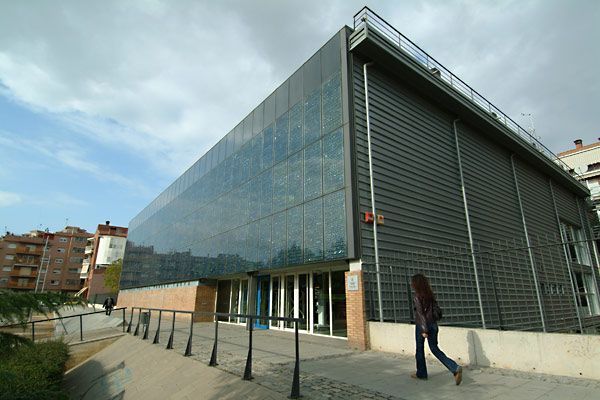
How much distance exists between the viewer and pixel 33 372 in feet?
23.0

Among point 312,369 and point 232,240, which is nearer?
point 312,369

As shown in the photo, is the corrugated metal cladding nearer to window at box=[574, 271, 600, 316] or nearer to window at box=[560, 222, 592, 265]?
window at box=[574, 271, 600, 316]

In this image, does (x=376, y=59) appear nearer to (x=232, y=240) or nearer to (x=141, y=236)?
(x=232, y=240)

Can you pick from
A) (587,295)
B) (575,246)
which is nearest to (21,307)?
(587,295)

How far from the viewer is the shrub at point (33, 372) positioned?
3.33 metres

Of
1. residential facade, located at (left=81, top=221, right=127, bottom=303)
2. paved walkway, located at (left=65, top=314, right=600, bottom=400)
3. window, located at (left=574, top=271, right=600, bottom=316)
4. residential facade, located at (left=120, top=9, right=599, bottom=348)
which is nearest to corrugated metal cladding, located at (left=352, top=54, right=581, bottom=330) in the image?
residential facade, located at (left=120, top=9, right=599, bottom=348)

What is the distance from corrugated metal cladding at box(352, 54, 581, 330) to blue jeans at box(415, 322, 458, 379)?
10.2 ft

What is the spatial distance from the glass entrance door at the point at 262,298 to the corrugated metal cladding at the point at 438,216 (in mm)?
6786

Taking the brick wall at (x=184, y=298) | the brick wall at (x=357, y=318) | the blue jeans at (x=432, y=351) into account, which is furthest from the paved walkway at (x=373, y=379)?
the brick wall at (x=184, y=298)

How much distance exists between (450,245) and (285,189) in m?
6.04

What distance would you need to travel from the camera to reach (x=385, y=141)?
11.0 m

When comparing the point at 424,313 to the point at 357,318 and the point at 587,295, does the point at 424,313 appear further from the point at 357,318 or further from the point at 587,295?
the point at 587,295

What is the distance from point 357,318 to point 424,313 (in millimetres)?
3682

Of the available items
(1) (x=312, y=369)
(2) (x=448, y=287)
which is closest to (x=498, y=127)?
(2) (x=448, y=287)
